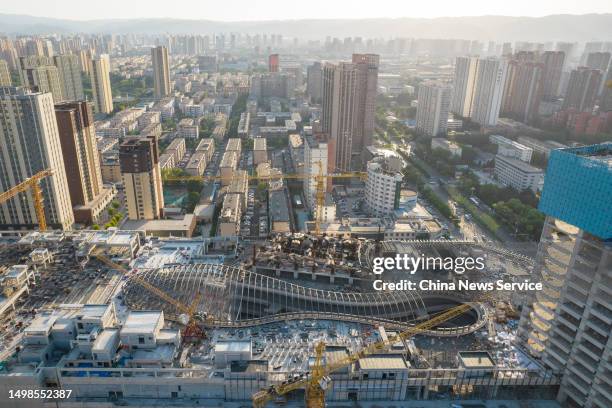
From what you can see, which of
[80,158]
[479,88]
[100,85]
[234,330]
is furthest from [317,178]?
[100,85]

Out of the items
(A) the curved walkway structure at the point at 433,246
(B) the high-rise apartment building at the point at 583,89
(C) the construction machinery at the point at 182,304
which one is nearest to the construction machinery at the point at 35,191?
→ (C) the construction machinery at the point at 182,304

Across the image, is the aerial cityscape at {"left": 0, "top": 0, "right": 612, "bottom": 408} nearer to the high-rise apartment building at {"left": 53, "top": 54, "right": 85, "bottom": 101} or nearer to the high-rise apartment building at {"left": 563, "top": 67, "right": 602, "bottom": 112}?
the high-rise apartment building at {"left": 563, "top": 67, "right": 602, "bottom": 112}

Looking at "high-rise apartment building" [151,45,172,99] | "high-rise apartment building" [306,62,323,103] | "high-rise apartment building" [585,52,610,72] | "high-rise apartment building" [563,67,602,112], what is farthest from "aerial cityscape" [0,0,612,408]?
"high-rise apartment building" [306,62,323,103]

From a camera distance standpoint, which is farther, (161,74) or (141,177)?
(161,74)

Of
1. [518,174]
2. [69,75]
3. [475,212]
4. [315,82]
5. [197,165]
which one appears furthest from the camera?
[315,82]

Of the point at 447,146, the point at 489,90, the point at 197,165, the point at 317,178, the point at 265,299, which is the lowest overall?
the point at 197,165

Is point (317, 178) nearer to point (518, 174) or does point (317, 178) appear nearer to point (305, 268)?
point (305, 268)
